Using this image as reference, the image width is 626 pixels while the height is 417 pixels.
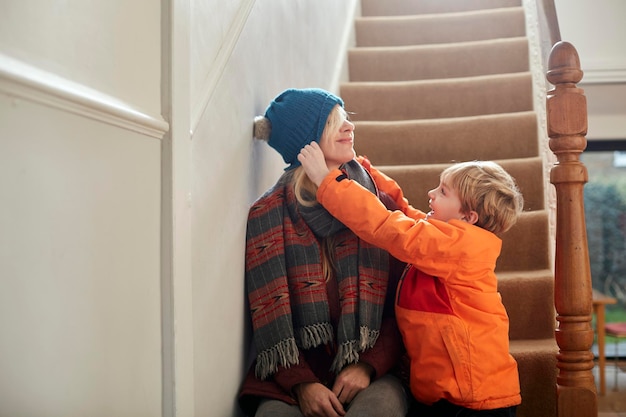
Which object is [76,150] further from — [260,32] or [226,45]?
[260,32]

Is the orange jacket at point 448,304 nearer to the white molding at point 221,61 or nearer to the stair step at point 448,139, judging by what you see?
the white molding at point 221,61

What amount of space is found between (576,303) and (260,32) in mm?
1088

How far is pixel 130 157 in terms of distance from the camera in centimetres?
91

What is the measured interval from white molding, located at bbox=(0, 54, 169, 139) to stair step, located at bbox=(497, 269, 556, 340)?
142 centimetres

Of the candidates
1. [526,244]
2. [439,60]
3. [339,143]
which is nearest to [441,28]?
Answer: [439,60]

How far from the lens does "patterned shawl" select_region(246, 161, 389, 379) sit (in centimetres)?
154

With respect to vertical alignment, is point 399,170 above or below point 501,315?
above

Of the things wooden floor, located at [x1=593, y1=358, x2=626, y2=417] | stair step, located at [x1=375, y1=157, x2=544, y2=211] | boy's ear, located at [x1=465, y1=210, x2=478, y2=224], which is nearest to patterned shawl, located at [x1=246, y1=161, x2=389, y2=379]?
boy's ear, located at [x1=465, y1=210, x2=478, y2=224]

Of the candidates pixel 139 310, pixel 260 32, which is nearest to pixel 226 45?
pixel 260 32

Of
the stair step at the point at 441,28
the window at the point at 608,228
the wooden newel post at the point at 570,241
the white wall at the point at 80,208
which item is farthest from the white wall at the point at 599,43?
the white wall at the point at 80,208

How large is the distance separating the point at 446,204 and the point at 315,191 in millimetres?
328

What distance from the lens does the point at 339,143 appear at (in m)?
1.68

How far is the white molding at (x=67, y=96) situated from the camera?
642 millimetres

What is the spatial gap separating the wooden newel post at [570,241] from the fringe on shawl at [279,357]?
2.30ft
